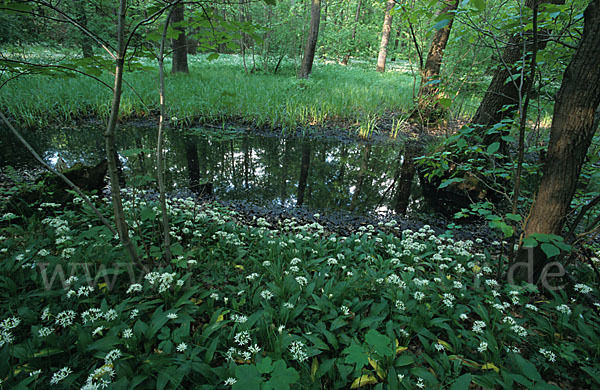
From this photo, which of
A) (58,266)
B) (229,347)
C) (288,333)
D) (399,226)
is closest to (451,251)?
(399,226)

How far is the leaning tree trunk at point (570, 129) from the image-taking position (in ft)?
6.14

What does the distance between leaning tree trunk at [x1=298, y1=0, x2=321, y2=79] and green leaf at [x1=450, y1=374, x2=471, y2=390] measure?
45.6ft

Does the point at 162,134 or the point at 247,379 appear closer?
the point at 247,379

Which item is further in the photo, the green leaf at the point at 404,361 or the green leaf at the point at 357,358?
the green leaf at the point at 404,361

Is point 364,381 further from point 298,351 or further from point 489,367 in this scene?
point 489,367

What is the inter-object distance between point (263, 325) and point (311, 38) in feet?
46.2

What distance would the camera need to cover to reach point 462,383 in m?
1.45

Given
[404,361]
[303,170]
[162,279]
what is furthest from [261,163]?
[404,361]

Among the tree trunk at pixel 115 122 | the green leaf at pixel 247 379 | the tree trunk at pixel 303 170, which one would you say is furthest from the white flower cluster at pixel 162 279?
the tree trunk at pixel 303 170

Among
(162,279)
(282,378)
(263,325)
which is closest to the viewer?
(282,378)

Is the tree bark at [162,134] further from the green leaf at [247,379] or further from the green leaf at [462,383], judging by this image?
the green leaf at [462,383]

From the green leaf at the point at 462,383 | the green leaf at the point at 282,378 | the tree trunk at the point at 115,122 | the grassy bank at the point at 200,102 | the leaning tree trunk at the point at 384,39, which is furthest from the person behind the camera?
the leaning tree trunk at the point at 384,39

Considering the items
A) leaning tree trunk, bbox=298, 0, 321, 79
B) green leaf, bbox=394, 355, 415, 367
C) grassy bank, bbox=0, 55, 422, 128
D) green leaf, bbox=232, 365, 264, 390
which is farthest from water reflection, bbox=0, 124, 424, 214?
leaning tree trunk, bbox=298, 0, 321, 79

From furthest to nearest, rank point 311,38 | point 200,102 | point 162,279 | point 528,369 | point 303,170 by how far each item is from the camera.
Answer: point 311,38, point 200,102, point 303,170, point 162,279, point 528,369
